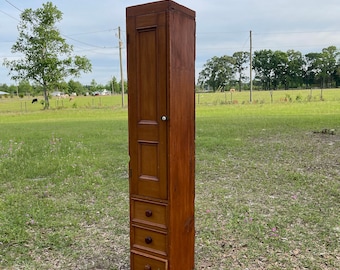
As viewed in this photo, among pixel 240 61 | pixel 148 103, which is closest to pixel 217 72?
pixel 240 61

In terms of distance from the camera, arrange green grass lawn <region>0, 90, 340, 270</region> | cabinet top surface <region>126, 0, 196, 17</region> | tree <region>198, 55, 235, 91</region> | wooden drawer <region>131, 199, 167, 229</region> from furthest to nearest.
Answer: tree <region>198, 55, 235, 91</region> → green grass lawn <region>0, 90, 340, 270</region> → wooden drawer <region>131, 199, 167, 229</region> → cabinet top surface <region>126, 0, 196, 17</region>

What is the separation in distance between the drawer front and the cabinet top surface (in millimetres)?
1112

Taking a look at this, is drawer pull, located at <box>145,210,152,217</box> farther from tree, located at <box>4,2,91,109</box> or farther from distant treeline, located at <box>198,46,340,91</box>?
distant treeline, located at <box>198,46,340,91</box>

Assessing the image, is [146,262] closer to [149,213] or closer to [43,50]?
[149,213]

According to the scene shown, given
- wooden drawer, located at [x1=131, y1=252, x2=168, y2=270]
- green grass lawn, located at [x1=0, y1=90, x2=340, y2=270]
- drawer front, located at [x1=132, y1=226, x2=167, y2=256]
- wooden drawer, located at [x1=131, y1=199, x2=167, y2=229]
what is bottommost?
green grass lawn, located at [x1=0, y1=90, x2=340, y2=270]

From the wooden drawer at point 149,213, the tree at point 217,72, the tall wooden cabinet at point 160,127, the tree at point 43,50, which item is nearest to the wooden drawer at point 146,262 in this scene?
the tall wooden cabinet at point 160,127

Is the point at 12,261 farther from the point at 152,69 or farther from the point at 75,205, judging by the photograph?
the point at 152,69

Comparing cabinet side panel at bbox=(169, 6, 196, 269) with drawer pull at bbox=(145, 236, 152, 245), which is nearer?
cabinet side panel at bbox=(169, 6, 196, 269)

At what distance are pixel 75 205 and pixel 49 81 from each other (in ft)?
67.3

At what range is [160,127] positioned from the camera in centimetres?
154

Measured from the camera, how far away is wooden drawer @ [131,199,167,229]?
1599mm

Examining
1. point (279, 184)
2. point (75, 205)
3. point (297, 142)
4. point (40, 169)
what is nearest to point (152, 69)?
point (75, 205)

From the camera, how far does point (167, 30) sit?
1.46 meters

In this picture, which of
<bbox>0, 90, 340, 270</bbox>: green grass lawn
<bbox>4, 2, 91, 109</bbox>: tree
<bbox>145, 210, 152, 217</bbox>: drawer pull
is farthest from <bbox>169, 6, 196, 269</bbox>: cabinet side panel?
<bbox>4, 2, 91, 109</bbox>: tree
